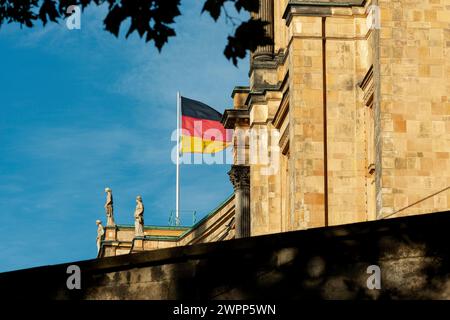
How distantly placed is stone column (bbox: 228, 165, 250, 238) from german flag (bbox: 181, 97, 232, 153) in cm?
2067

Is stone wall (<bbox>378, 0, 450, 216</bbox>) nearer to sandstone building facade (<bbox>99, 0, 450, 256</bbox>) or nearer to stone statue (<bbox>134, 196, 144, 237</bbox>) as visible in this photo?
sandstone building facade (<bbox>99, 0, 450, 256</bbox>)

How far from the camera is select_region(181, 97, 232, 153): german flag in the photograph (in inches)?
3113

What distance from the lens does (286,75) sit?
46.3 metres

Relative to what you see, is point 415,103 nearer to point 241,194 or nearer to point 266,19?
point 266,19

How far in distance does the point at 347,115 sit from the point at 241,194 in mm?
15655

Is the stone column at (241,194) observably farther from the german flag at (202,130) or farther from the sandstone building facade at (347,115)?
the german flag at (202,130)

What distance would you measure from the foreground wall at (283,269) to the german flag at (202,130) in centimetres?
5648

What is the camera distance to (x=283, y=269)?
1909 centimetres

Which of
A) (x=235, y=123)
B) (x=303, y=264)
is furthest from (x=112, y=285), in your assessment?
(x=235, y=123)

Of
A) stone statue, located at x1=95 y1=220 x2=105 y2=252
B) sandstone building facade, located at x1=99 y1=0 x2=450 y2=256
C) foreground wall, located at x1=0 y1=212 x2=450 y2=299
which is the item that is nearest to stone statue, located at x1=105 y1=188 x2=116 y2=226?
stone statue, located at x1=95 y1=220 x2=105 y2=252

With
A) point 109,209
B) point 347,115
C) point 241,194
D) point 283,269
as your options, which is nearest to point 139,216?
point 109,209
